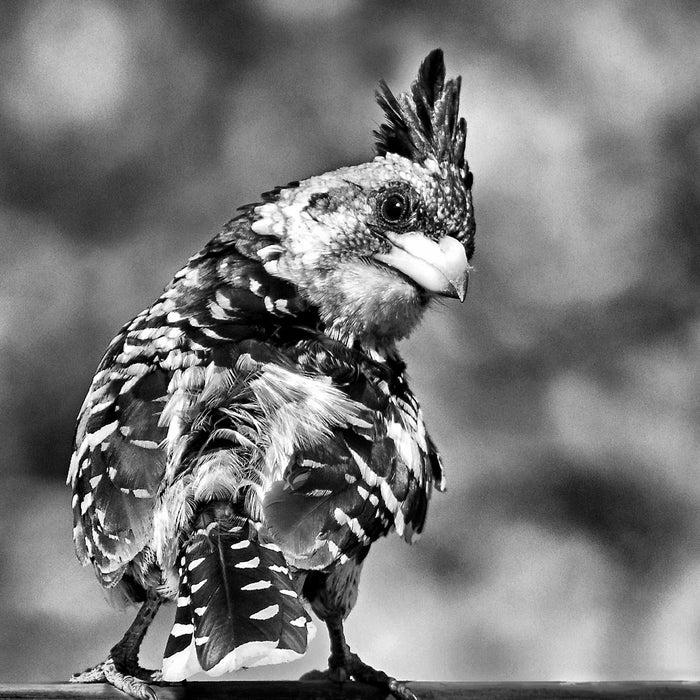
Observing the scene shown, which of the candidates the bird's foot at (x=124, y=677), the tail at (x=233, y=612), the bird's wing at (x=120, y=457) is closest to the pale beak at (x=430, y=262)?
the bird's wing at (x=120, y=457)

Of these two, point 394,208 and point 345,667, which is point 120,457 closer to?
point 345,667

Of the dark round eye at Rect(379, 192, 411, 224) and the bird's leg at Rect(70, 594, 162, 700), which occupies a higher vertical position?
the dark round eye at Rect(379, 192, 411, 224)

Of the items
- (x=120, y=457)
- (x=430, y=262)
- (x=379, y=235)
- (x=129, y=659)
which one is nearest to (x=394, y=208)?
(x=379, y=235)

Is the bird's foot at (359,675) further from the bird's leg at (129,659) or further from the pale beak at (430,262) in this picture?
the pale beak at (430,262)

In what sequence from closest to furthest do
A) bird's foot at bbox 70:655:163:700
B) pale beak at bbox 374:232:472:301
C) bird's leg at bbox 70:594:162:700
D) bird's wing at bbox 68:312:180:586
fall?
bird's foot at bbox 70:655:163:700 → bird's wing at bbox 68:312:180:586 → bird's leg at bbox 70:594:162:700 → pale beak at bbox 374:232:472:301

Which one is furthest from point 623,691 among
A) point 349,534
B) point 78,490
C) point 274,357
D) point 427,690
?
point 78,490

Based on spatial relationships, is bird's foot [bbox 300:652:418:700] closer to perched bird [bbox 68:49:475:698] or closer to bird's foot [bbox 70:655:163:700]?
perched bird [bbox 68:49:475:698]

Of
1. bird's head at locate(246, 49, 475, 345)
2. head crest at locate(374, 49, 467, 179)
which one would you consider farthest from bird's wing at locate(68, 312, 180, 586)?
head crest at locate(374, 49, 467, 179)

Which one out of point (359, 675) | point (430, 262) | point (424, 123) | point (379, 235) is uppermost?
point (424, 123)
